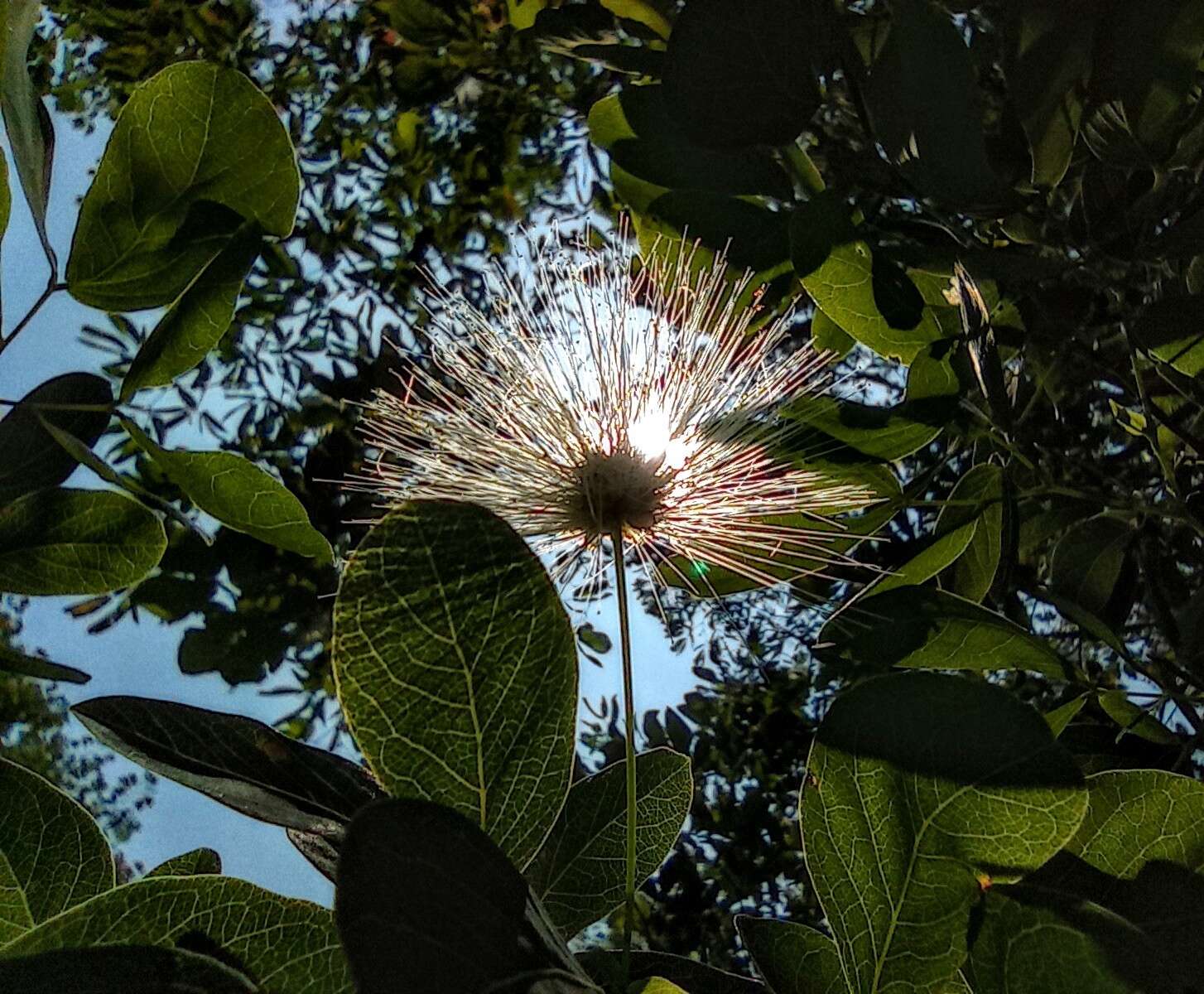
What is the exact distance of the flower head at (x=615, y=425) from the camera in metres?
0.85

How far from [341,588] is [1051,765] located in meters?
0.25

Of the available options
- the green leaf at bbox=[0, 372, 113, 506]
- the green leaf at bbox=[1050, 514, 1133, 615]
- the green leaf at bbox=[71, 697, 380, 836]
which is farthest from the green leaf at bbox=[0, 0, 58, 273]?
the green leaf at bbox=[1050, 514, 1133, 615]

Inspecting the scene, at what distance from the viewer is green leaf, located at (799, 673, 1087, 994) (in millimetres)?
398

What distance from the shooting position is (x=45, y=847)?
0.44 metres

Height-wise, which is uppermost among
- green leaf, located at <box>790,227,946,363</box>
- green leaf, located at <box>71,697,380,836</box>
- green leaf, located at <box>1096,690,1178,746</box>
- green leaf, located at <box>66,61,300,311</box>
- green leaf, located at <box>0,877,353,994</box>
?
green leaf, located at <box>790,227,946,363</box>

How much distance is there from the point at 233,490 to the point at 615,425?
0.30 meters

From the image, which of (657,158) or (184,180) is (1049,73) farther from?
(184,180)

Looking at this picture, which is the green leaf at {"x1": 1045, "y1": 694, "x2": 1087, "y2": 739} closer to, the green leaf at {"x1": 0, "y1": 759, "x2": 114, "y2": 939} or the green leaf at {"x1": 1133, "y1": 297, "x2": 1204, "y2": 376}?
the green leaf at {"x1": 1133, "y1": 297, "x2": 1204, "y2": 376}

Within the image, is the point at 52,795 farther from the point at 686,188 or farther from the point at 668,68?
the point at 686,188

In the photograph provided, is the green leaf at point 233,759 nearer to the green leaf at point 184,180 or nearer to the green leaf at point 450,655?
the green leaf at point 450,655

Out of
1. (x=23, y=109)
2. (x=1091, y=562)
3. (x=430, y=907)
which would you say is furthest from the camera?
(x=1091, y=562)

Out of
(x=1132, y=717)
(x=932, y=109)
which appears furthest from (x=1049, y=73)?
(x=1132, y=717)

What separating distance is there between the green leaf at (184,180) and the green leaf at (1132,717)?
0.68 metres

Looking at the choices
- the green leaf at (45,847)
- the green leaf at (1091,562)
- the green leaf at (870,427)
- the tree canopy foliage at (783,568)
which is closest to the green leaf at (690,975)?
the tree canopy foliage at (783,568)
